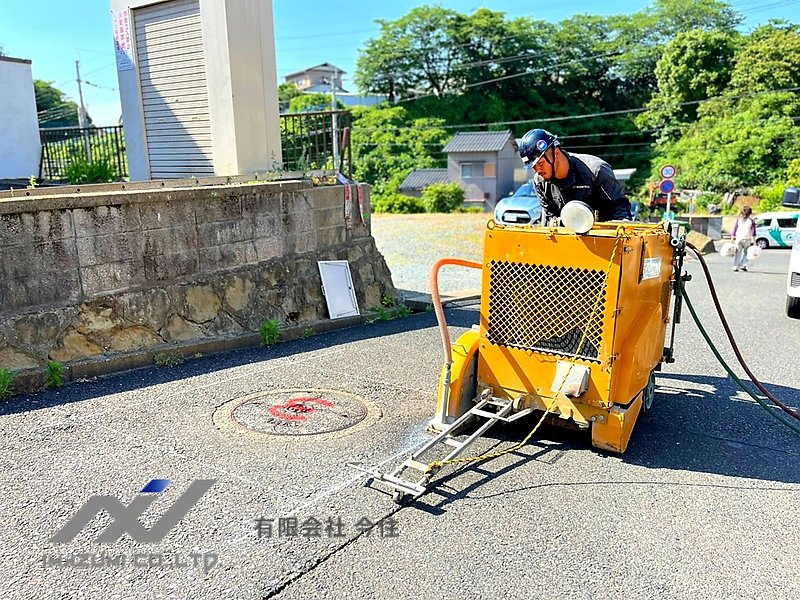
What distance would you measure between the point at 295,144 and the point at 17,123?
6.01m

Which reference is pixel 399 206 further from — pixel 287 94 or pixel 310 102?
pixel 287 94

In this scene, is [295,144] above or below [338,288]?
above

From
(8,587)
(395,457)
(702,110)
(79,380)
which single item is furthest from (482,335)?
(702,110)

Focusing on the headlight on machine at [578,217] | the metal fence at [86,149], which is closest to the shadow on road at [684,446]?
the headlight on machine at [578,217]

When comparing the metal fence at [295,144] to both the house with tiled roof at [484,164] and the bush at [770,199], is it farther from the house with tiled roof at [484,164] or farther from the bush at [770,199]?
the house with tiled roof at [484,164]

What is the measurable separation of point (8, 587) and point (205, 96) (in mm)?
7500

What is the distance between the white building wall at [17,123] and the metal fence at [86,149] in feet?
0.76

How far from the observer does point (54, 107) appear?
199 feet

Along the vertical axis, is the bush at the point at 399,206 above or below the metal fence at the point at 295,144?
below

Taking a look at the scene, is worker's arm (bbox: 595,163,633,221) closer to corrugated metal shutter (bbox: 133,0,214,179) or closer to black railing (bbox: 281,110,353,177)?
black railing (bbox: 281,110,353,177)

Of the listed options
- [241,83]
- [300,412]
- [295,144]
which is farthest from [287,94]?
[300,412]

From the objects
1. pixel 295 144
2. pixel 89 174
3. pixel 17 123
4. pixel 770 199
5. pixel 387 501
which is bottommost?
pixel 387 501

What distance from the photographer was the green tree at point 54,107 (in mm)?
57656

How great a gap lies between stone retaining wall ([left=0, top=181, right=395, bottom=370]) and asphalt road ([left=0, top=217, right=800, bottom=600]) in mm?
670
